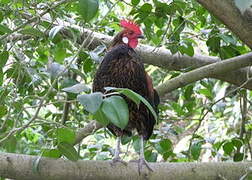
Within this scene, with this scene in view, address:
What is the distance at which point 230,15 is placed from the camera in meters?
1.32

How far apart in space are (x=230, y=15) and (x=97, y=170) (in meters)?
0.60

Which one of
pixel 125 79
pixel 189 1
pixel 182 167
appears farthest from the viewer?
pixel 189 1

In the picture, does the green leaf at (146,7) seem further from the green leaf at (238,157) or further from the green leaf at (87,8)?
the green leaf at (87,8)

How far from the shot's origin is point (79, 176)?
142cm

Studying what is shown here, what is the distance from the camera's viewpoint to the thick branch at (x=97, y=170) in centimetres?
136

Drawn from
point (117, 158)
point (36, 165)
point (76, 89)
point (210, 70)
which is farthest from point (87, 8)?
point (210, 70)

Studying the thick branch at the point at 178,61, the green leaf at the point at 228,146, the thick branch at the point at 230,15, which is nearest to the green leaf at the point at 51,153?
the thick branch at the point at 230,15

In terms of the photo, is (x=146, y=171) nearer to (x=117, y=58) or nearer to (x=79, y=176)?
(x=79, y=176)

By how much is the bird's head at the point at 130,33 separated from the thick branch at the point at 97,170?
740mm

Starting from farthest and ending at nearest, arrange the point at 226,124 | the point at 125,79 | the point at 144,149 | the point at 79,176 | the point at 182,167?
the point at 226,124 < the point at 144,149 < the point at 125,79 < the point at 182,167 < the point at 79,176

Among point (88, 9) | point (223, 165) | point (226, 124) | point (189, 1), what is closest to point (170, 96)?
point (226, 124)

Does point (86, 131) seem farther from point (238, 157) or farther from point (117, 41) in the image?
point (238, 157)

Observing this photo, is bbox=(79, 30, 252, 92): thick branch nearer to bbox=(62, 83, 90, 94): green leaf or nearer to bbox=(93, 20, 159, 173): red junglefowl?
bbox=(93, 20, 159, 173): red junglefowl

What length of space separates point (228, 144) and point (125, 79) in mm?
496
